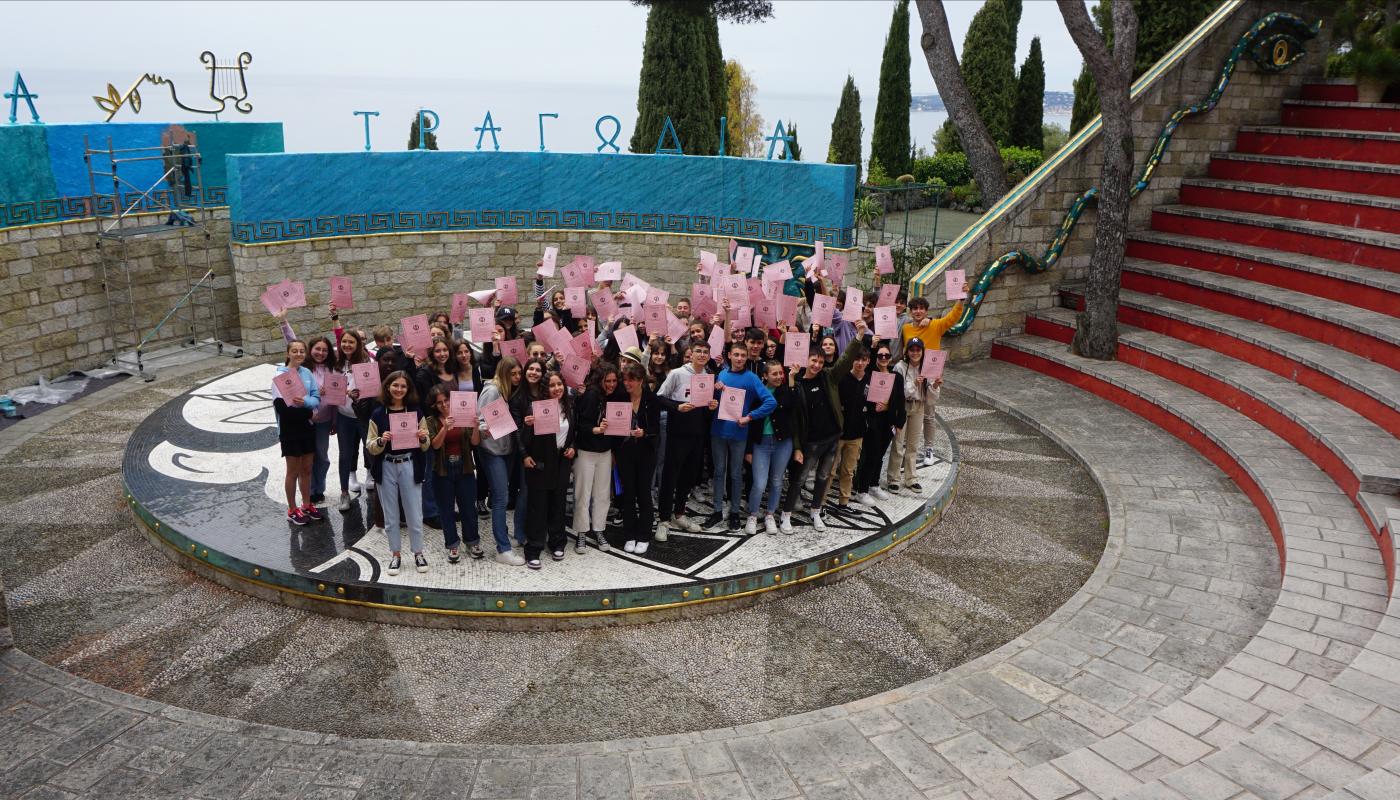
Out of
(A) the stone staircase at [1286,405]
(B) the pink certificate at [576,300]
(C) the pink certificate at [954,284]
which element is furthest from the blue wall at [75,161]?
(A) the stone staircase at [1286,405]

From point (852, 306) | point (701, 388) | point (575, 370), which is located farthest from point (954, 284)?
point (575, 370)

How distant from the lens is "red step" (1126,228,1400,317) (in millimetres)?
11797

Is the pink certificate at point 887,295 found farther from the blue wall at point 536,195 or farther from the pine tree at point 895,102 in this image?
the pine tree at point 895,102

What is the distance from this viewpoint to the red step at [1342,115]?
1448 centimetres

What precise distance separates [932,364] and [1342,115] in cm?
992

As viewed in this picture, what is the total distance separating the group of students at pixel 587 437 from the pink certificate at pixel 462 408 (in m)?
0.04

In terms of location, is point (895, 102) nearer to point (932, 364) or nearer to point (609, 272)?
point (609, 272)

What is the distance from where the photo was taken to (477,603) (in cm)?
755

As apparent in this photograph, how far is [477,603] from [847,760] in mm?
2994

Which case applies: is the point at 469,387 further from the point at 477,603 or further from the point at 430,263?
the point at 430,263

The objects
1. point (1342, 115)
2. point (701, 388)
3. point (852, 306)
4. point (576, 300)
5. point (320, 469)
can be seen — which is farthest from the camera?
point (1342, 115)

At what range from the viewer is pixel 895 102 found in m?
27.5

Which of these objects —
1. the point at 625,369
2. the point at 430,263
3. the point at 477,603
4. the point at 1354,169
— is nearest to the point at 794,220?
the point at 430,263

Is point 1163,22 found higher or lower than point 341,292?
higher
